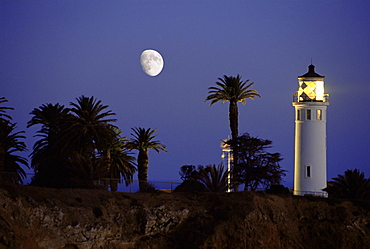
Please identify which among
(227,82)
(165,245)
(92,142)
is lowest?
(165,245)

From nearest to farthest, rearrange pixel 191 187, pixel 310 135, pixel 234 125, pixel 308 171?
pixel 191 187 < pixel 308 171 < pixel 310 135 < pixel 234 125

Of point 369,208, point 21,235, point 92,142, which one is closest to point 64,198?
point 21,235

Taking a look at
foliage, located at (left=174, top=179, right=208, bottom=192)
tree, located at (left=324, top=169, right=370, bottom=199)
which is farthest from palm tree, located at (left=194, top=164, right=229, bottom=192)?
tree, located at (left=324, top=169, right=370, bottom=199)

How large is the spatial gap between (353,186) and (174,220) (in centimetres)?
2330

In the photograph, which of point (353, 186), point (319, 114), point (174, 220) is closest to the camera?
point (174, 220)

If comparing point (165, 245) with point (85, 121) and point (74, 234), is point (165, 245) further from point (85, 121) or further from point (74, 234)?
point (85, 121)

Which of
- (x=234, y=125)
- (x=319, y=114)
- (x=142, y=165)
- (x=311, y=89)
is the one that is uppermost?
(x=311, y=89)

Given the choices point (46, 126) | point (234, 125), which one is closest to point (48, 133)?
point (46, 126)

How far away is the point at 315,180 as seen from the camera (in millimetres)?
74188

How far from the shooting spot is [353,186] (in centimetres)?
6638

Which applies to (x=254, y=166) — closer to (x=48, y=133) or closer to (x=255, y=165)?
(x=255, y=165)

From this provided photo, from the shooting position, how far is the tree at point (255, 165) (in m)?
79.9

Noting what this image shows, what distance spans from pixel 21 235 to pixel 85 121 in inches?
1186

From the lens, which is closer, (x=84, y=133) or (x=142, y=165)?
(x=84, y=133)
